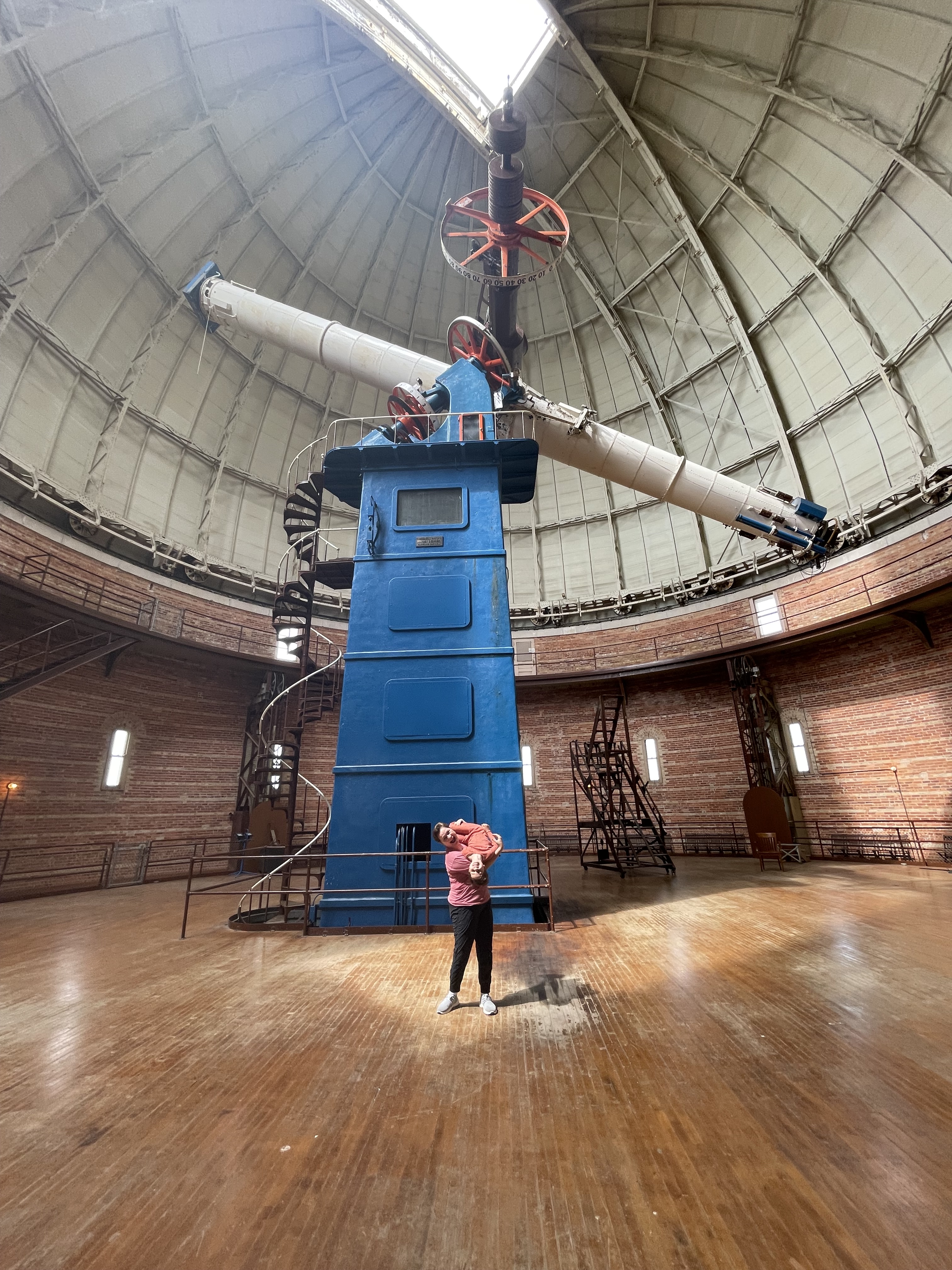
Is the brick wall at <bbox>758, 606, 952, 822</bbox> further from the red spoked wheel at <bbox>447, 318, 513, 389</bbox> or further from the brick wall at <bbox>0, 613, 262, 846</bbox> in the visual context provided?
the brick wall at <bbox>0, 613, 262, 846</bbox>

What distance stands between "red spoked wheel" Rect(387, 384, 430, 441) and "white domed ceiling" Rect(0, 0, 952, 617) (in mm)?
10003

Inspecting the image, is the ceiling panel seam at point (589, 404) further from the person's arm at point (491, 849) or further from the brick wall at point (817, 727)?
the person's arm at point (491, 849)

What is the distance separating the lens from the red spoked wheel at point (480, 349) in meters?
10.7

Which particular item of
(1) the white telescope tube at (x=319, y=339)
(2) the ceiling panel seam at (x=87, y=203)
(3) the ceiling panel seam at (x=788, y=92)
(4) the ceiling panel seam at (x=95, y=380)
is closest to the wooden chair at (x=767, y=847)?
(1) the white telescope tube at (x=319, y=339)

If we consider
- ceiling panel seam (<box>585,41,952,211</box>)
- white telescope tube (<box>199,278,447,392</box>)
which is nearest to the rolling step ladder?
white telescope tube (<box>199,278,447,392</box>)

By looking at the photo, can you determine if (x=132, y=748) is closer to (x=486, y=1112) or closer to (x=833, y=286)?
(x=486, y=1112)

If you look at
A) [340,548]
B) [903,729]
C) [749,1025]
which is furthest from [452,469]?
[903,729]

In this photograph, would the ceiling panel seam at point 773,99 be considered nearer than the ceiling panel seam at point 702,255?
Yes

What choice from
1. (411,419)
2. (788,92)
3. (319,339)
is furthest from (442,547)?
(788,92)

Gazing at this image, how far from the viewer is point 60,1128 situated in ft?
9.00

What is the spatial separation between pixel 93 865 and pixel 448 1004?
13.5m

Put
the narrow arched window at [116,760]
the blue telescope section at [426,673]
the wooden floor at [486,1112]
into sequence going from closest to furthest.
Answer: the wooden floor at [486,1112] → the blue telescope section at [426,673] → the narrow arched window at [116,760]

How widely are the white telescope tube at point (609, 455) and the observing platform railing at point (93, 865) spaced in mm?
11472

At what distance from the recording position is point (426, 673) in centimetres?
816
